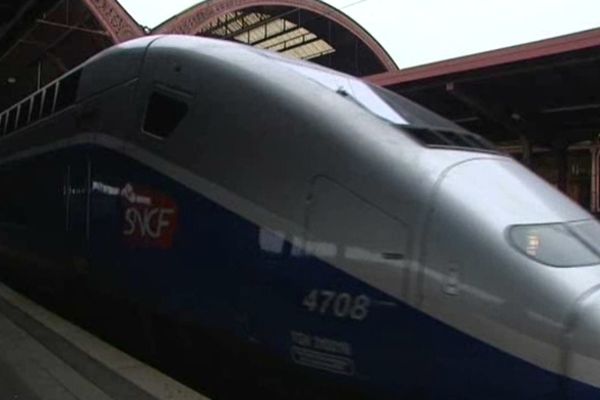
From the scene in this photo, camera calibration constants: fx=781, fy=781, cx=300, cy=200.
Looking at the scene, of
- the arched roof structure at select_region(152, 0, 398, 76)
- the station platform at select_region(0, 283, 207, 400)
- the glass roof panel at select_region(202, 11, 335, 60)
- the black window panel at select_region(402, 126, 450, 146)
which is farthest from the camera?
the glass roof panel at select_region(202, 11, 335, 60)

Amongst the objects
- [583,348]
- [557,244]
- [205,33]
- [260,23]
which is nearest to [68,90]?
[557,244]

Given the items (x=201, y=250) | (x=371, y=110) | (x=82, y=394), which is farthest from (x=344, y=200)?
(x=82, y=394)

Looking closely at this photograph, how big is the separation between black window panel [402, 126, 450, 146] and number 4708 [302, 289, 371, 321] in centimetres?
95

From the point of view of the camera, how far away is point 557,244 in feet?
12.3

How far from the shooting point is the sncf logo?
5.25m

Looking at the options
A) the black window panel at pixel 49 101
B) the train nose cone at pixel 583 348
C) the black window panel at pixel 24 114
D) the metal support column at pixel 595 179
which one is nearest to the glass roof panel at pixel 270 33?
the metal support column at pixel 595 179

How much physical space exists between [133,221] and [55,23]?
80.3ft

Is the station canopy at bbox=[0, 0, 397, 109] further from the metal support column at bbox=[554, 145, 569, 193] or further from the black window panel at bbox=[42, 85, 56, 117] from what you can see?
the black window panel at bbox=[42, 85, 56, 117]

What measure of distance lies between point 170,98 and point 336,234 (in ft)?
6.62

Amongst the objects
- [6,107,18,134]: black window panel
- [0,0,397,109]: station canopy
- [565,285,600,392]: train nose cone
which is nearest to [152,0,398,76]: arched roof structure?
[0,0,397,109]: station canopy

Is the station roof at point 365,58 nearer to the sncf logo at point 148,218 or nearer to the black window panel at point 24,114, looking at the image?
the black window panel at point 24,114

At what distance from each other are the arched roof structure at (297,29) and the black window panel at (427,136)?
82.7 ft

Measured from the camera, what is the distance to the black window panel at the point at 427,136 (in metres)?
4.27

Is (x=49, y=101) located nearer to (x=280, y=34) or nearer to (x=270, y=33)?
(x=270, y=33)
